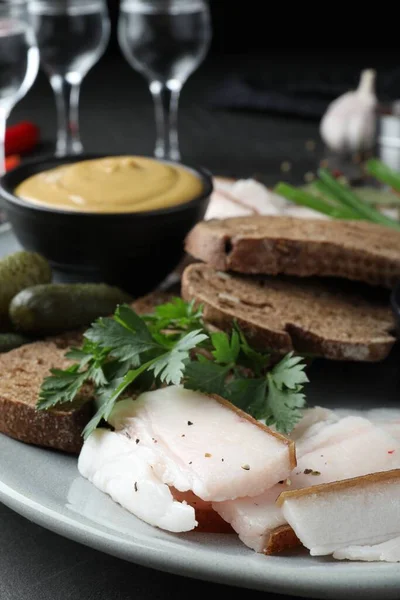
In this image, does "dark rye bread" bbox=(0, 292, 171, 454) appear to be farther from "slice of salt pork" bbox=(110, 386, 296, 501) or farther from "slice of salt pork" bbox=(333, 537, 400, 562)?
"slice of salt pork" bbox=(333, 537, 400, 562)

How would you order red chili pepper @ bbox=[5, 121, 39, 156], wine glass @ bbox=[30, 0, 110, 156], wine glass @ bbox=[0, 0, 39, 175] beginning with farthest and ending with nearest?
1. red chili pepper @ bbox=[5, 121, 39, 156]
2. wine glass @ bbox=[30, 0, 110, 156]
3. wine glass @ bbox=[0, 0, 39, 175]

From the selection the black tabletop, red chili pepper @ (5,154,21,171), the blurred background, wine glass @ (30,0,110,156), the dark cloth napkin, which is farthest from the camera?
the dark cloth napkin

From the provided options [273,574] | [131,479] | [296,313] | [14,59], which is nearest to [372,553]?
[273,574]

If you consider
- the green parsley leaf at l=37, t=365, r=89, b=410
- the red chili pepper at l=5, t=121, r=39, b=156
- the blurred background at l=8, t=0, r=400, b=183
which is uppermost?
the green parsley leaf at l=37, t=365, r=89, b=410

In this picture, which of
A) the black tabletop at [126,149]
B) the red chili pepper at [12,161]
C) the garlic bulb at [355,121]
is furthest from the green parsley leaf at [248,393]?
the garlic bulb at [355,121]

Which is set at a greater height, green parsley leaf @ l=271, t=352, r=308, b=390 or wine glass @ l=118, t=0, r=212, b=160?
wine glass @ l=118, t=0, r=212, b=160

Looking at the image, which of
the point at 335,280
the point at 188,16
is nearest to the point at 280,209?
the point at 335,280

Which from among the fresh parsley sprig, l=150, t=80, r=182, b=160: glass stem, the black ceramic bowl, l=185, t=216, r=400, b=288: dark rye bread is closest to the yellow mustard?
the black ceramic bowl

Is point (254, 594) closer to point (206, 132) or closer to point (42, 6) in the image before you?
point (42, 6)
